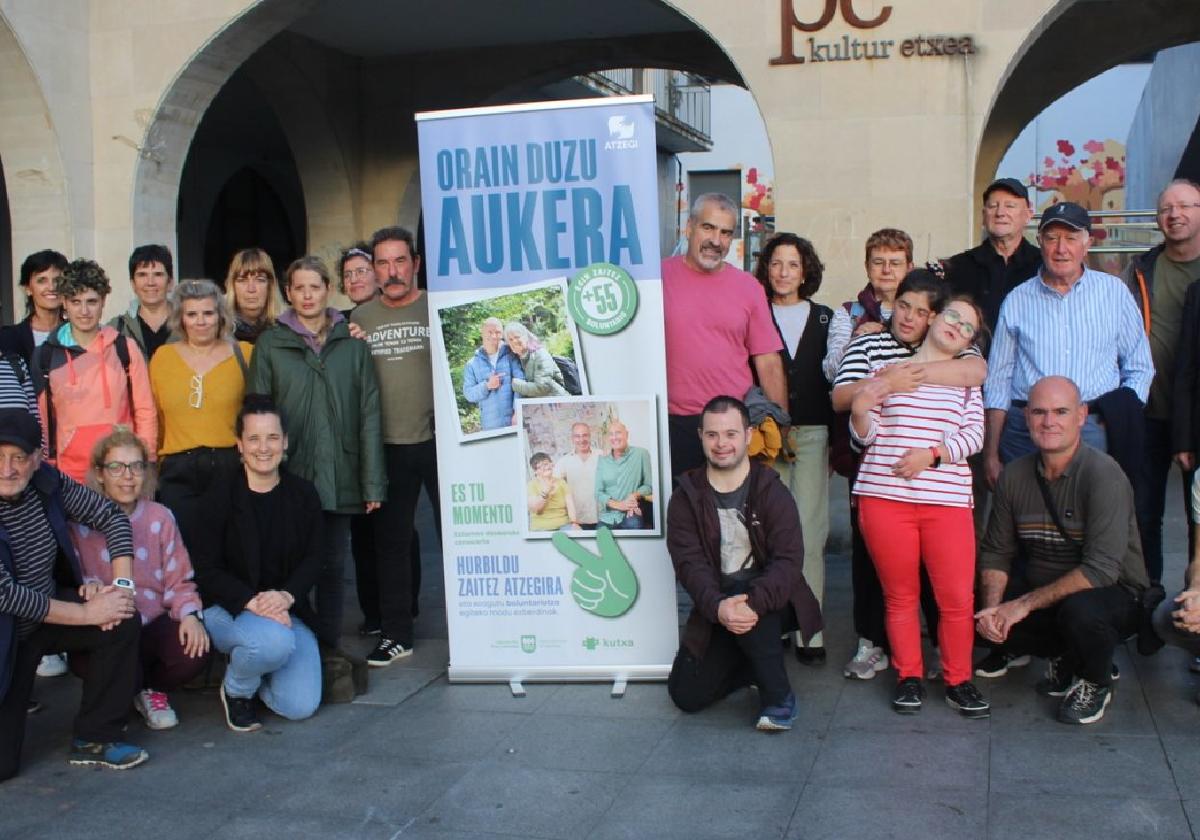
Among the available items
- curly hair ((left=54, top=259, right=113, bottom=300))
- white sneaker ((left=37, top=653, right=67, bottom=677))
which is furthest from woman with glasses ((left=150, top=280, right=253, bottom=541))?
white sneaker ((left=37, top=653, right=67, bottom=677))

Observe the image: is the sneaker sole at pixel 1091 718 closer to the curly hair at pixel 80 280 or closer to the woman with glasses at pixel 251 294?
the woman with glasses at pixel 251 294

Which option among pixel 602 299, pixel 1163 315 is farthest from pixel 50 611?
pixel 1163 315

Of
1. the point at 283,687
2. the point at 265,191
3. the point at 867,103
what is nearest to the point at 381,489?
the point at 283,687

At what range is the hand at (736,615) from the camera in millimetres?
4555

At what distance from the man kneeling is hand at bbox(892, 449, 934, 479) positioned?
42 cm

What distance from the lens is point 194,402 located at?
5.25 metres

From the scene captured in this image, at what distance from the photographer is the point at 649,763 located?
428cm

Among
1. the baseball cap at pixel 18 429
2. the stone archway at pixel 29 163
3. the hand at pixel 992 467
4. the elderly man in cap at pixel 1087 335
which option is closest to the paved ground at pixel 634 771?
the hand at pixel 992 467

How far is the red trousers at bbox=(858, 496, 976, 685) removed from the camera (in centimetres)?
474

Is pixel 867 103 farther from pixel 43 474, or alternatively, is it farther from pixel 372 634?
pixel 43 474

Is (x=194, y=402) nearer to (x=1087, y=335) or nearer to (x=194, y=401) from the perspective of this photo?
(x=194, y=401)

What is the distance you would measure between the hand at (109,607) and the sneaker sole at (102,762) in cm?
44

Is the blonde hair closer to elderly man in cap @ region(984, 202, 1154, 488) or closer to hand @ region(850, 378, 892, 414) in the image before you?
hand @ region(850, 378, 892, 414)

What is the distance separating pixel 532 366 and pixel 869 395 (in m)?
1.29
